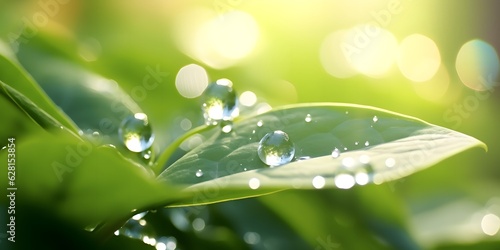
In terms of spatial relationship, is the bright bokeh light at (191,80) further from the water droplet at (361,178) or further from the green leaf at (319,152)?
the water droplet at (361,178)

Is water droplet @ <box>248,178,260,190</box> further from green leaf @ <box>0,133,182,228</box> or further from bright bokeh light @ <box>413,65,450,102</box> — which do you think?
bright bokeh light @ <box>413,65,450,102</box>

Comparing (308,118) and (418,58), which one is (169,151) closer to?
(308,118)

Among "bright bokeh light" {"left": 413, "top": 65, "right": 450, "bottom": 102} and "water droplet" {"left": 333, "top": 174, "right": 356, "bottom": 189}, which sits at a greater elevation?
"bright bokeh light" {"left": 413, "top": 65, "right": 450, "bottom": 102}

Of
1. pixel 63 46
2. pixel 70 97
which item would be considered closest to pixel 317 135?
pixel 70 97

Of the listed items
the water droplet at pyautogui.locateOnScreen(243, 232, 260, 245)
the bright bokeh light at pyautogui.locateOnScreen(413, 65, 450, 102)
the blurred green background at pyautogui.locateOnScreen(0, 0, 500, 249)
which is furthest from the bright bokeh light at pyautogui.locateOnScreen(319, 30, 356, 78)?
the water droplet at pyautogui.locateOnScreen(243, 232, 260, 245)

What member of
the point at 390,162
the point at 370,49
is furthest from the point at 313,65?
the point at 390,162

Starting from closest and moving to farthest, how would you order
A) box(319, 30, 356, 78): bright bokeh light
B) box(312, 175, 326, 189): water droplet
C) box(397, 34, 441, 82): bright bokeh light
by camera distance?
1. box(312, 175, 326, 189): water droplet
2. box(319, 30, 356, 78): bright bokeh light
3. box(397, 34, 441, 82): bright bokeh light

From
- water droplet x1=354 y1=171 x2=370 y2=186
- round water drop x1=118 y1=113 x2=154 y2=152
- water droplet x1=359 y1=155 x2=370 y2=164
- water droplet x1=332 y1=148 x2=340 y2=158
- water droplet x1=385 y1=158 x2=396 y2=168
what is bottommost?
water droplet x1=354 y1=171 x2=370 y2=186

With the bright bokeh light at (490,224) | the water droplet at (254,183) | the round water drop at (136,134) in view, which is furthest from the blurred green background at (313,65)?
the water droplet at (254,183)
